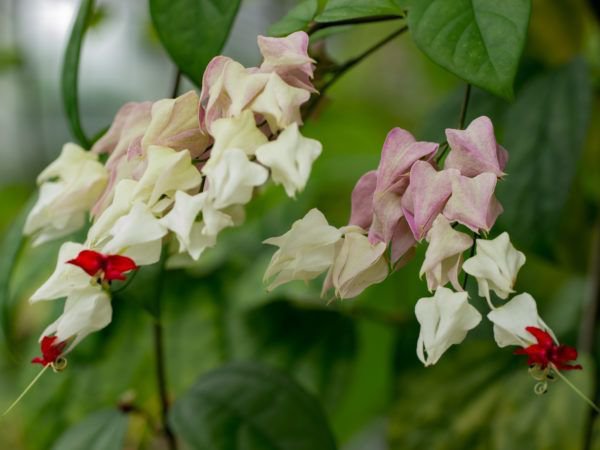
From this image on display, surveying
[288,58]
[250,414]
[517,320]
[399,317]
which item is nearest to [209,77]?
[288,58]

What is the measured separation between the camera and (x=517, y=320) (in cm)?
29

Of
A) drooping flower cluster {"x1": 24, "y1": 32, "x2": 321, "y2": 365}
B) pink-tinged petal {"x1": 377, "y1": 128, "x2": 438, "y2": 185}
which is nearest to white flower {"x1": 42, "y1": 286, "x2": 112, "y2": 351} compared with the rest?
drooping flower cluster {"x1": 24, "y1": 32, "x2": 321, "y2": 365}

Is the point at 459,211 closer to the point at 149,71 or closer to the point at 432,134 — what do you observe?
the point at 432,134

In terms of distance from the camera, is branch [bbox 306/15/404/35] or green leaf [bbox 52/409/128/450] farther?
green leaf [bbox 52/409/128/450]

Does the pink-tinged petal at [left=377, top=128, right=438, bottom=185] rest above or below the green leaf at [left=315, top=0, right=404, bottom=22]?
below

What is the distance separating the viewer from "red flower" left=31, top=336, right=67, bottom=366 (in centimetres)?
31

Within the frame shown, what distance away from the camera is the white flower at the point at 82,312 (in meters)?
0.31

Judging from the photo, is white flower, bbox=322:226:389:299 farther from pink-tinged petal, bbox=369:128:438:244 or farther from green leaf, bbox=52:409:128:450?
green leaf, bbox=52:409:128:450

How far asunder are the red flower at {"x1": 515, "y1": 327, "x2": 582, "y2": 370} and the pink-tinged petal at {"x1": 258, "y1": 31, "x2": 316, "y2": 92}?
0.11 meters

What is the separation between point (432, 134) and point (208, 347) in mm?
259

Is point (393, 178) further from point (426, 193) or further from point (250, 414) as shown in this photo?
point (250, 414)

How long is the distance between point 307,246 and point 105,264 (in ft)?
0.23

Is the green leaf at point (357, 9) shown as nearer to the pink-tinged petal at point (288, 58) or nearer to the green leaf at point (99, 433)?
the pink-tinged petal at point (288, 58)

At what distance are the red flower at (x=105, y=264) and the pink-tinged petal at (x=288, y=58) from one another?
0.08 m
